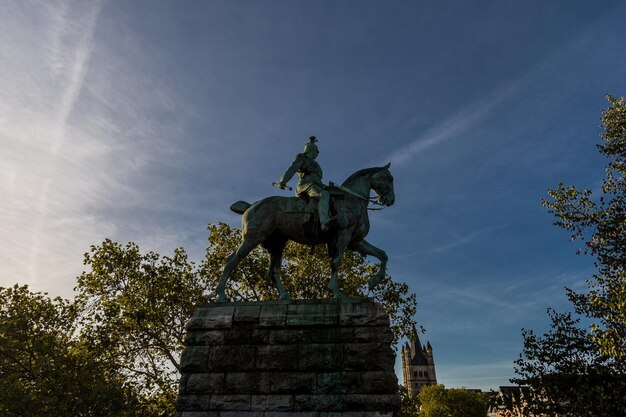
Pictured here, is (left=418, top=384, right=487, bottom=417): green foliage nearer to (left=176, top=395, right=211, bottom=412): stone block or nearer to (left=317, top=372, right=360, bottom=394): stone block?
(left=317, top=372, right=360, bottom=394): stone block

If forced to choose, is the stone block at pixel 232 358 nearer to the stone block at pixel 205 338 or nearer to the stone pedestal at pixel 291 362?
the stone pedestal at pixel 291 362

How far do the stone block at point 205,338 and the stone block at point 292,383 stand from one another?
119cm

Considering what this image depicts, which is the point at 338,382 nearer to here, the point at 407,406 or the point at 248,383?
the point at 248,383

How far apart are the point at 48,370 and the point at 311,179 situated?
520 inches

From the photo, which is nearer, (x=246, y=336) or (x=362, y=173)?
(x=246, y=336)

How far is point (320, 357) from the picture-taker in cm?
704

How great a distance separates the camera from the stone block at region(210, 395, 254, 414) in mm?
6822

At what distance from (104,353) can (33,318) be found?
10.6 feet

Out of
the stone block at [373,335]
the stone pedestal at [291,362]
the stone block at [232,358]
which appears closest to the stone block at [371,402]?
the stone pedestal at [291,362]

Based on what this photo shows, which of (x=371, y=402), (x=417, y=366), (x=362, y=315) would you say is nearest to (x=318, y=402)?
(x=371, y=402)

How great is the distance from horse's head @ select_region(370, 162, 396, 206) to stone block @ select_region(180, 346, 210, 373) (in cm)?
460

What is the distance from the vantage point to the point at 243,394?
693 centimetres

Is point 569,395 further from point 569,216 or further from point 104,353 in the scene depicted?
point 104,353

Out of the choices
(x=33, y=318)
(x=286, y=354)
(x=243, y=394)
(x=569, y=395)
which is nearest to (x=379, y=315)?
(x=286, y=354)
